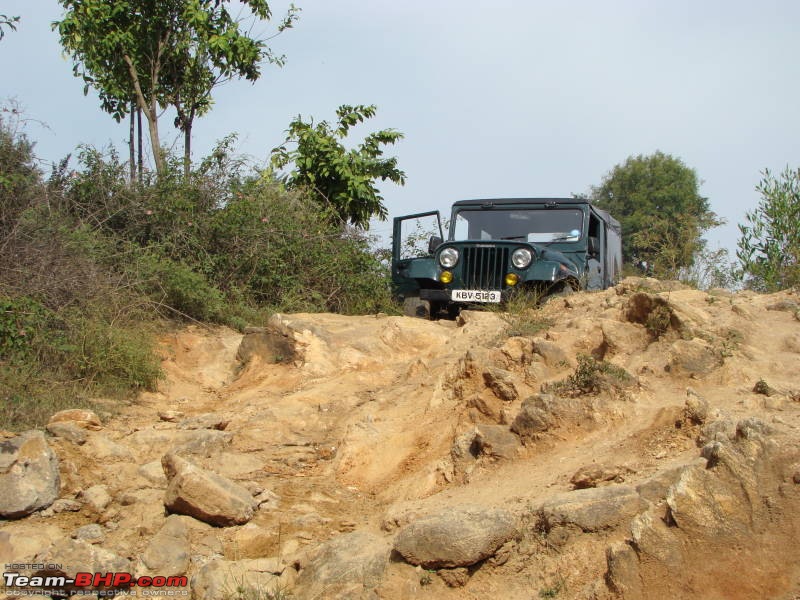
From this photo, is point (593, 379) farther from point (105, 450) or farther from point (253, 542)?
point (105, 450)

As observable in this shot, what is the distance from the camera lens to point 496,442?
4660mm

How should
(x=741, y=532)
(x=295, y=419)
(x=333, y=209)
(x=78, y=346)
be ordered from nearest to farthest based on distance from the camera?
(x=741, y=532), (x=295, y=419), (x=78, y=346), (x=333, y=209)

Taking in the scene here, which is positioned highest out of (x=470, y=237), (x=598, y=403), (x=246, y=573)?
(x=470, y=237)

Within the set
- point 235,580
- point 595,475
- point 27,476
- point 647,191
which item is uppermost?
point 647,191

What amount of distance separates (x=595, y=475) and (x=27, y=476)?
2977mm

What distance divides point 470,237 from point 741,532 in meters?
6.39

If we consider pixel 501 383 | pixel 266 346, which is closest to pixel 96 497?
pixel 501 383

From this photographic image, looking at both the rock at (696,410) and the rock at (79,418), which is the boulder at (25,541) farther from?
the rock at (696,410)

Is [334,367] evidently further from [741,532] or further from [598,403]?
[741,532]

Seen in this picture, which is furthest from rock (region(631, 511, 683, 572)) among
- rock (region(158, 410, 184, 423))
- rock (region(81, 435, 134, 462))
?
rock (region(158, 410, 184, 423))

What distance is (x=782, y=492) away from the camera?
10.8ft

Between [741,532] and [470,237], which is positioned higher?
[470,237]

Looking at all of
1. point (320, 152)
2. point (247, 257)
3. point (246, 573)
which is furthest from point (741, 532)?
point (320, 152)

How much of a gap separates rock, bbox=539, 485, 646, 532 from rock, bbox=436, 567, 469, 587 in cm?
41
